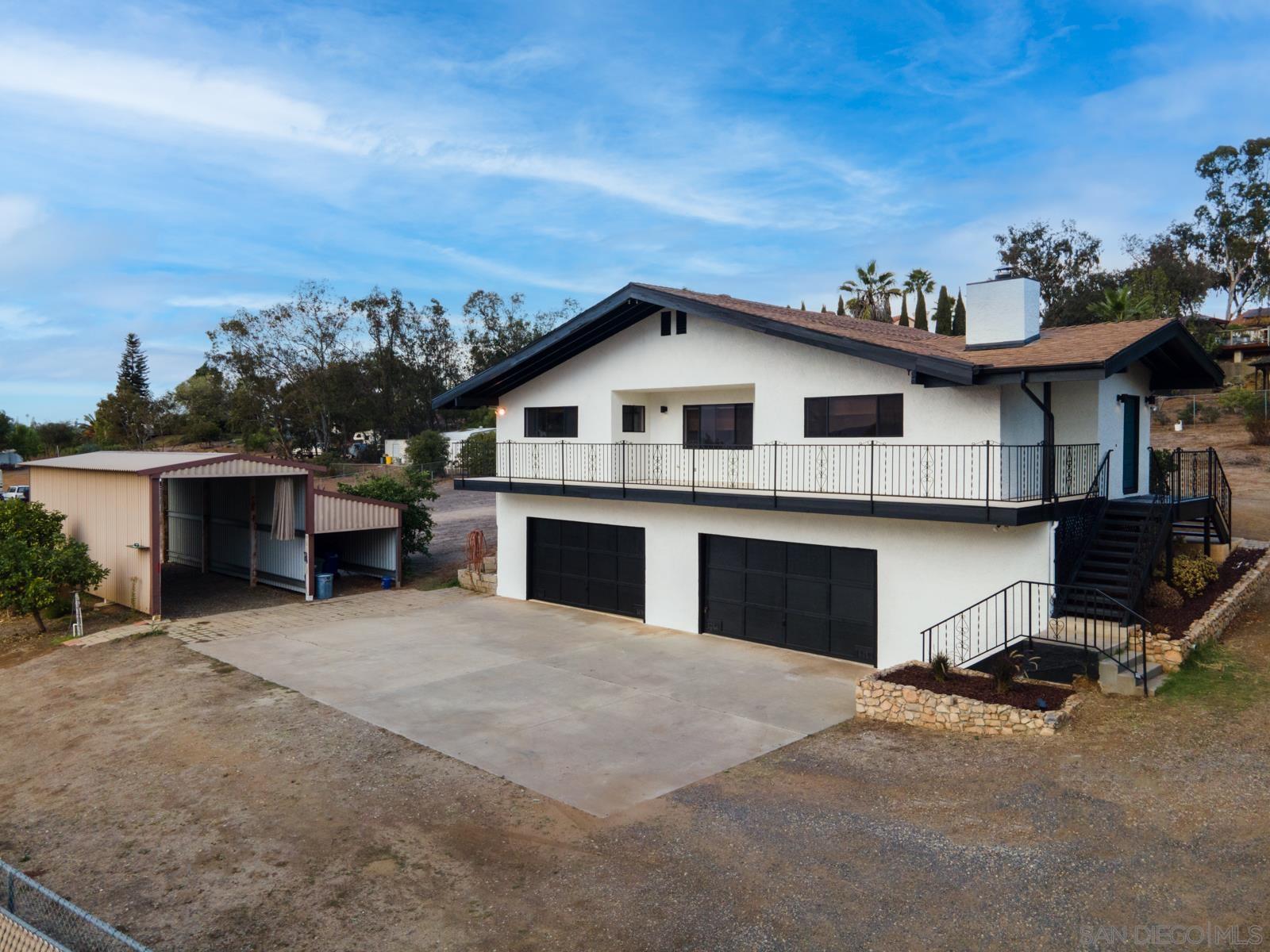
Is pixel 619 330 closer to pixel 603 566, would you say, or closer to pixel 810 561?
pixel 603 566

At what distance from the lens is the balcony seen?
46.4 feet

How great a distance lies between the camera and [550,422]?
70.3 feet

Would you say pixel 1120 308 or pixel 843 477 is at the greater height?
pixel 1120 308

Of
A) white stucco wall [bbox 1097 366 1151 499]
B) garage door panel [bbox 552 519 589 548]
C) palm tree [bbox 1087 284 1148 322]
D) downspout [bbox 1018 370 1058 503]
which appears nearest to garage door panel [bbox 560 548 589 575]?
garage door panel [bbox 552 519 589 548]

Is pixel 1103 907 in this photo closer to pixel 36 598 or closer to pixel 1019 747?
pixel 1019 747

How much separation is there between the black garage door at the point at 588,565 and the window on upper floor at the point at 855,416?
492 cm

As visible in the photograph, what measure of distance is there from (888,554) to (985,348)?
15.2 feet

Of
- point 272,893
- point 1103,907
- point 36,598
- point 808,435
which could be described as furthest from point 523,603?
point 1103,907

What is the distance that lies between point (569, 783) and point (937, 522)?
7.70m

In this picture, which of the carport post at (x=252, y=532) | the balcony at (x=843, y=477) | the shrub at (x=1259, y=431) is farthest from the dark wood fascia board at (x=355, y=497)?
the shrub at (x=1259, y=431)

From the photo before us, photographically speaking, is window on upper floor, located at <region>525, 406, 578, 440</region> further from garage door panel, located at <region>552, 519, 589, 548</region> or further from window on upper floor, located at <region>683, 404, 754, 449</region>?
window on upper floor, located at <region>683, 404, 754, 449</region>

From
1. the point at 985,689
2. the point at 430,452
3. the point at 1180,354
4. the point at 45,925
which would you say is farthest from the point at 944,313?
the point at 45,925

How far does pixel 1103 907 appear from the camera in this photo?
7.22 m

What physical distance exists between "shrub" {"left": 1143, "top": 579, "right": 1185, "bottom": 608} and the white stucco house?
1100 millimetres
